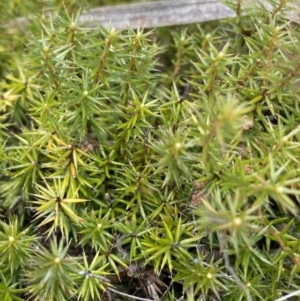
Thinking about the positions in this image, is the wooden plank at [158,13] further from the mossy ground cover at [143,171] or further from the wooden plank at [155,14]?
the mossy ground cover at [143,171]

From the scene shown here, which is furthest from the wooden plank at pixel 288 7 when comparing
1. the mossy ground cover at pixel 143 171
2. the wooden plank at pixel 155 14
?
the wooden plank at pixel 155 14

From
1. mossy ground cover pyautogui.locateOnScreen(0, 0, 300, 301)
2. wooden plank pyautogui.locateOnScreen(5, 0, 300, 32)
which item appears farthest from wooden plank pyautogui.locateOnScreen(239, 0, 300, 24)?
wooden plank pyautogui.locateOnScreen(5, 0, 300, 32)

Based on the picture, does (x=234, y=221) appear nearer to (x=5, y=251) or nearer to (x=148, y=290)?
(x=148, y=290)

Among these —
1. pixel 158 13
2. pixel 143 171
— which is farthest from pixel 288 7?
pixel 143 171

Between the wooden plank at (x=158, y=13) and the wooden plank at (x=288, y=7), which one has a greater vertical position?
the wooden plank at (x=288, y=7)

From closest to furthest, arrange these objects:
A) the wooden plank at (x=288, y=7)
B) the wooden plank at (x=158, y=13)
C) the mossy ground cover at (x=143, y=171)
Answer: the mossy ground cover at (x=143, y=171)
the wooden plank at (x=288, y=7)
the wooden plank at (x=158, y=13)

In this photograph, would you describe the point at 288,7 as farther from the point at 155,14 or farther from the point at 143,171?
the point at 143,171
